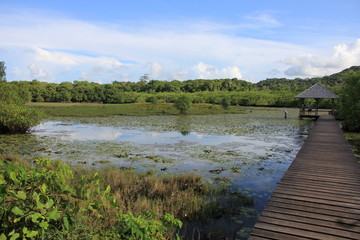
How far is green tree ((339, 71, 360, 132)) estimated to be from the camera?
17.4 metres

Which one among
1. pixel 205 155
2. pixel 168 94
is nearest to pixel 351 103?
pixel 205 155

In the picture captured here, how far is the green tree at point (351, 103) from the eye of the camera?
56.9ft

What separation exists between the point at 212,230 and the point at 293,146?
9.28 meters

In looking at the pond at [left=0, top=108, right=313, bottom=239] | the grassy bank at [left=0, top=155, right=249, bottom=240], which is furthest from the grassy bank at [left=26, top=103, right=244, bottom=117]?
the grassy bank at [left=0, top=155, right=249, bottom=240]

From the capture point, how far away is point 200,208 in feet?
17.2

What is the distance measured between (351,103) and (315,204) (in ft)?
53.2

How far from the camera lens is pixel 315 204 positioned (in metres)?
4.65

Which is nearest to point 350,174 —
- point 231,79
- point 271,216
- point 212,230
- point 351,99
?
point 271,216

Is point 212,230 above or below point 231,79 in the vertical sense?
below

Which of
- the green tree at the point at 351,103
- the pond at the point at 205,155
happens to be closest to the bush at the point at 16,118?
the pond at the point at 205,155

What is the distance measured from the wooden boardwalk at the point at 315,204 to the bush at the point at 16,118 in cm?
1368

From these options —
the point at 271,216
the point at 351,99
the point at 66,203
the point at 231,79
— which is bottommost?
the point at 271,216

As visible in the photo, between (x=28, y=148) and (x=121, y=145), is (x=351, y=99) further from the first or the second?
(x=28, y=148)

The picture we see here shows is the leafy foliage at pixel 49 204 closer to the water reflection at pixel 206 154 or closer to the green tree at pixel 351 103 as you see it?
the water reflection at pixel 206 154
